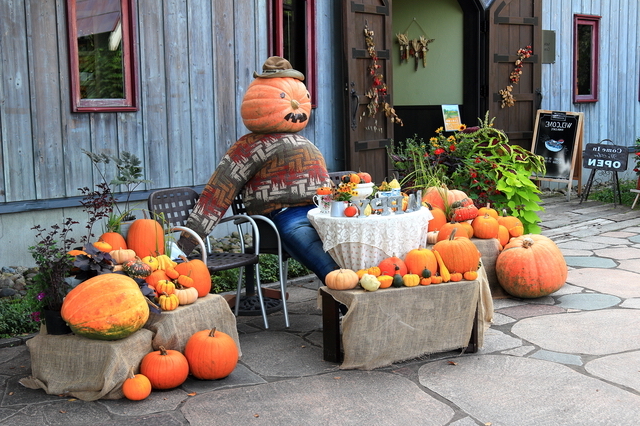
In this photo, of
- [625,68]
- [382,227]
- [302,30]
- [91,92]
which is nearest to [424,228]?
[382,227]

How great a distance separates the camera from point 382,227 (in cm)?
454

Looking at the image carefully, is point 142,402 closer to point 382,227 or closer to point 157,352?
point 157,352

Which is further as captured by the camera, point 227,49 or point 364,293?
point 227,49

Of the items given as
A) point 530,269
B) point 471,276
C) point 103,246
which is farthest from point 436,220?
point 103,246

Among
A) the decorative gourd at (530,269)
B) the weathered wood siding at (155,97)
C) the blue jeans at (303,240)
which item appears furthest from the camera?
the weathered wood siding at (155,97)

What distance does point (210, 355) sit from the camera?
385 centimetres

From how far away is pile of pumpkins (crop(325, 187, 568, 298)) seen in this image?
4219 millimetres

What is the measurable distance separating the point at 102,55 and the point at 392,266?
3751mm

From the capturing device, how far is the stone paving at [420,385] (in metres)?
3.47

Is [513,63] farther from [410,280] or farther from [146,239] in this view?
[146,239]

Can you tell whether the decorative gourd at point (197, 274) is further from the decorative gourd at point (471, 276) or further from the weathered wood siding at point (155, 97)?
the weathered wood siding at point (155, 97)

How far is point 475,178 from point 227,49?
2.78m

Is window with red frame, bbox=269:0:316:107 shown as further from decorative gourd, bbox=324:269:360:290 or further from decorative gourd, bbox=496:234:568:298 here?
decorative gourd, bbox=324:269:360:290

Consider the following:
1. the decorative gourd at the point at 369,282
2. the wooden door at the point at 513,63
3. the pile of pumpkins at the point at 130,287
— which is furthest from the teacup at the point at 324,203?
the wooden door at the point at 513,63
